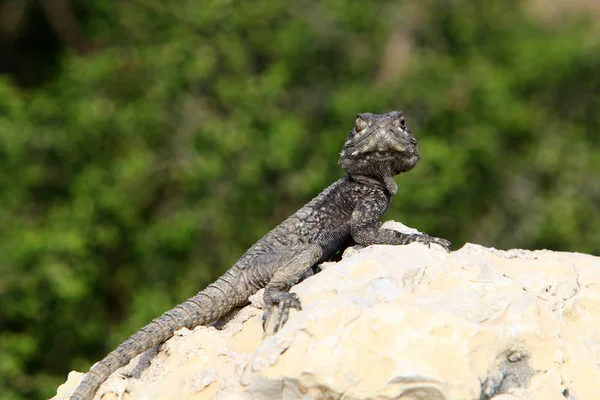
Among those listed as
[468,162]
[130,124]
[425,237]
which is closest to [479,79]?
[468,162]

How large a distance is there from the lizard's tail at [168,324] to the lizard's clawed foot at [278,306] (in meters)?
0.61

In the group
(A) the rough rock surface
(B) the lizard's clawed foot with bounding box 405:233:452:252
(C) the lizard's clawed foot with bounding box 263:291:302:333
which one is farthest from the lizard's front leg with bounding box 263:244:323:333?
→ (B) the lizard's clawed foot with bounding box 405:233:452:252

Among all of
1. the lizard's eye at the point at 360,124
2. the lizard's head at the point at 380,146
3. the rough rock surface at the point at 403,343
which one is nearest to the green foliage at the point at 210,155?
the lizard's head at the point at 380,146

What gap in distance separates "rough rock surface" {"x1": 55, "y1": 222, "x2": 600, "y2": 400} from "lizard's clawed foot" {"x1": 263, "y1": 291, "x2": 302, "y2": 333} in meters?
0.08

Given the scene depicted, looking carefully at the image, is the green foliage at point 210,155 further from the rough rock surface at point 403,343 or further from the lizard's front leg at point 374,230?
the rough rock surface at point 403,343

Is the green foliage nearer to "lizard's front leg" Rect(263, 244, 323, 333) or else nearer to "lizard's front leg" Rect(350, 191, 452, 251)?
"lizard's front leg" Rect(350, 191, 452, 251)

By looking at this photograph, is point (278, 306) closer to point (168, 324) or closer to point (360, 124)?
point (168, 324)

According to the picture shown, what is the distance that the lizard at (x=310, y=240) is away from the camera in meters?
5.77

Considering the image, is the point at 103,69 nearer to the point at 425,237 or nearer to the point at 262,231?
the point at 262,231

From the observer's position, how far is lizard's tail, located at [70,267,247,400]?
18.6 ft

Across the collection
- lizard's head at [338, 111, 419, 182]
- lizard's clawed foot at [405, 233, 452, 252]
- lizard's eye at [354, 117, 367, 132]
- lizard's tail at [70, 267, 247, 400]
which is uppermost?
lizard's eye at [354, 117, 367, 132]

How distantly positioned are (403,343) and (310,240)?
2147 mm

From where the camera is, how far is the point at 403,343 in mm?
4641

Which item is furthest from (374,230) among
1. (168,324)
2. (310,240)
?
(168,324)
